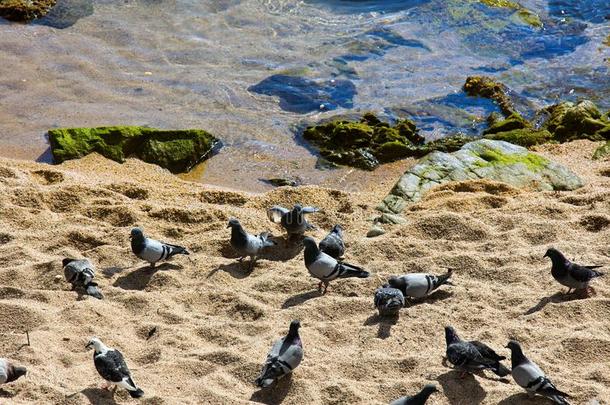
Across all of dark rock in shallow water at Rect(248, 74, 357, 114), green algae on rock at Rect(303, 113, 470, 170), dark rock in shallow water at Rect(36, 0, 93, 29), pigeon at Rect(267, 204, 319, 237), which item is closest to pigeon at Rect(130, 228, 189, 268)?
pigeon at Rect(267, 204, 319, 237)

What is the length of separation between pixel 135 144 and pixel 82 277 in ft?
12.6

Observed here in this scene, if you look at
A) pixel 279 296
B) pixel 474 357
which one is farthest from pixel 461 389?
pixel 279 296

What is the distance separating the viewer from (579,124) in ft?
37.4

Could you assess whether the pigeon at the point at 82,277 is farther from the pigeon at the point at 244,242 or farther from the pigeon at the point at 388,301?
the pigeon at the point at 388,301

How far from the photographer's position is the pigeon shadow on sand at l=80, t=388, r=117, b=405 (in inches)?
210

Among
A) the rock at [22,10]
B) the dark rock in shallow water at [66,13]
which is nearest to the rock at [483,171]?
the dark rock in shallow water at [66,13]

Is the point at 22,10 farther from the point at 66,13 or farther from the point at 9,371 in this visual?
the point at 9,371

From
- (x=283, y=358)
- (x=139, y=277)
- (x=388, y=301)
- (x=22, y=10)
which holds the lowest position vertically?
(x=22, y=10)

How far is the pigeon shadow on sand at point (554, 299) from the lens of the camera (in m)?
6.60

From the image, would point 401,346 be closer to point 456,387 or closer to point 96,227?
point 456,387

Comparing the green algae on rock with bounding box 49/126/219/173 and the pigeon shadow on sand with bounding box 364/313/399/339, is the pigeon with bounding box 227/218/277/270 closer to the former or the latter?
the pigeon shadow on sand with bounding box 364/313/399/339

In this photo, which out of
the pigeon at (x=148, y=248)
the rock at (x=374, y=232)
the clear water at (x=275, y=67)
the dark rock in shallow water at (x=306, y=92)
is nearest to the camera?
the pigeon at (x=148, y=248)

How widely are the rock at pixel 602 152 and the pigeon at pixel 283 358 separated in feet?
19.5

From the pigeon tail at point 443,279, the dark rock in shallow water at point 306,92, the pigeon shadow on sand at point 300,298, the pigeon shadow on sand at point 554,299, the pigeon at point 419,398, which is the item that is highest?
the pigeon at point 419,398
